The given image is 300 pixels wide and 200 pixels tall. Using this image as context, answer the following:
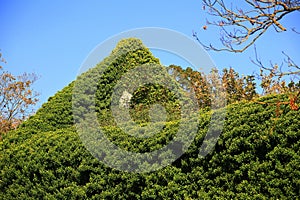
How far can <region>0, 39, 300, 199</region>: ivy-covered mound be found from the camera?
18.8ft

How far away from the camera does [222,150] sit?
21.1 feet

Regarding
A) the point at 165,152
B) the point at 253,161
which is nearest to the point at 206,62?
the point at 165,152

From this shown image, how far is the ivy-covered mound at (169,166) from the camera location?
5723mm

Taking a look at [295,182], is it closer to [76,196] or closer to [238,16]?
[238,16]

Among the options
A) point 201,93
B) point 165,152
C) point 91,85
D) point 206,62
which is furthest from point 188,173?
point 201,93

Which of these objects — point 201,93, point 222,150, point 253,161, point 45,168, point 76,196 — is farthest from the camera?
point 201,93

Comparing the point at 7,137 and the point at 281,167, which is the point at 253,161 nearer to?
the point at 281,167

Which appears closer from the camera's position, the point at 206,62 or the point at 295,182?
the point at 295,182

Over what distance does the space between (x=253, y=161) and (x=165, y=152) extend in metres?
1.70

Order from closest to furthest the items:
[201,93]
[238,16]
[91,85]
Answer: [238,16], [91,85], [201,93]

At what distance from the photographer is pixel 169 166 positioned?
6.99 meters

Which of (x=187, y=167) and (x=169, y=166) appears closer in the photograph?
(x=187, y=167)

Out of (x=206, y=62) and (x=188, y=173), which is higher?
(x=206, y=62)

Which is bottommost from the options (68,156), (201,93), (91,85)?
(68,156)
